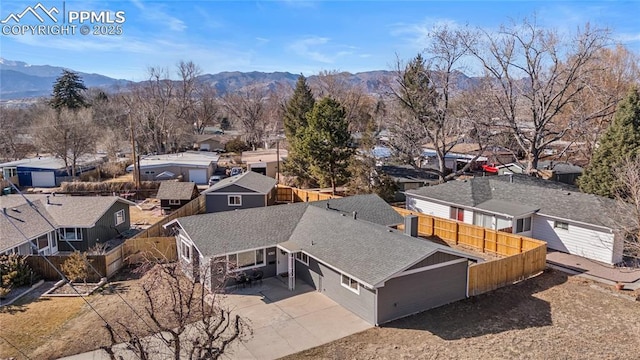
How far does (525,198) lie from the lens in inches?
1077

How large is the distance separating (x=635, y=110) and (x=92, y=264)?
33.3m

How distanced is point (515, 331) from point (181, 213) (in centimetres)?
2306

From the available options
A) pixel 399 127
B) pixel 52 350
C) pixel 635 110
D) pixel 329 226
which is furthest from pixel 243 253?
pixel 635 110

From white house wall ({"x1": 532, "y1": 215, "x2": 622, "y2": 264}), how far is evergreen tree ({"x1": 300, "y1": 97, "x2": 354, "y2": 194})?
16.9 m

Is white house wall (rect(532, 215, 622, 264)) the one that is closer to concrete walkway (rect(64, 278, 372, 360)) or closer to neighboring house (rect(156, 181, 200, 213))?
concrete walkway (rect(64, 278, 372, 360))

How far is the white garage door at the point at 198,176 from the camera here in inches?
1860

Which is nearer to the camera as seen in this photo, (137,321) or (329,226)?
(137,321)

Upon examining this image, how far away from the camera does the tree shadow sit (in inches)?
631

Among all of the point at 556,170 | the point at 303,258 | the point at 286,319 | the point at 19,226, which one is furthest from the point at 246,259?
the point at 556,170

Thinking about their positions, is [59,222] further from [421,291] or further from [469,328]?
[469,328]

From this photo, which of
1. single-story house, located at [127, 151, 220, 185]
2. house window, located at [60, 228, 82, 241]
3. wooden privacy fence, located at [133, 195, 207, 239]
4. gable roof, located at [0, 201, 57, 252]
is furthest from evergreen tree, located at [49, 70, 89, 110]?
house window, located at [60, 228, 82, 241]

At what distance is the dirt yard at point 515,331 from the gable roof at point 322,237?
2.30 meters

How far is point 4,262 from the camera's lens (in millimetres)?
19828

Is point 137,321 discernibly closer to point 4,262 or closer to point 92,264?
point 92,264
